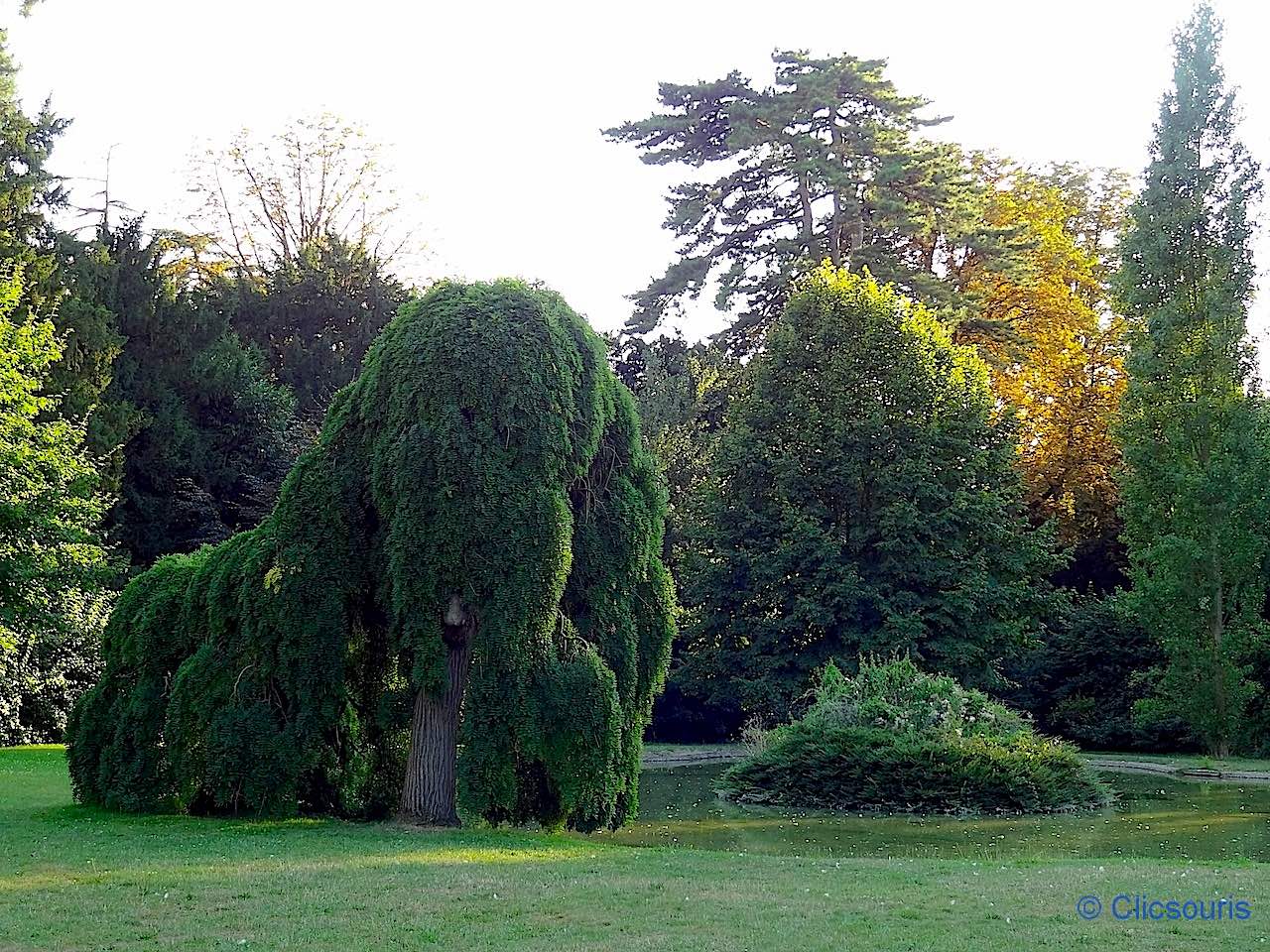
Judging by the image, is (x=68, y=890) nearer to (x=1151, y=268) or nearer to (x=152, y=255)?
(x=1151, y=268)

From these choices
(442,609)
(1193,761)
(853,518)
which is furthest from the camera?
(853,518)

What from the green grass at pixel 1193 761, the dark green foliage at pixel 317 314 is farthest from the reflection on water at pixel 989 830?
the dark green foliage at pixel 317 314

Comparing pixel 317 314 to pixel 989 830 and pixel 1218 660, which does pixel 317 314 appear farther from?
pixel 989 830

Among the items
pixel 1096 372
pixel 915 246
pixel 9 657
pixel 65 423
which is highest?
pixel 915 246

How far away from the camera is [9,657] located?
25172 millimetres

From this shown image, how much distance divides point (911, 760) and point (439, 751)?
7.99m

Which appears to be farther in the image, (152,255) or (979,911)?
(152,255)

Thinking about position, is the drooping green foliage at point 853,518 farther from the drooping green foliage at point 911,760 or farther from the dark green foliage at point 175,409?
the dark green foliage at point 175,409

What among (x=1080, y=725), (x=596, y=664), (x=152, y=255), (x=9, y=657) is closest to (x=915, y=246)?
(x=1080, y=725)

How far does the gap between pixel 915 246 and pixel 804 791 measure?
23.5 m

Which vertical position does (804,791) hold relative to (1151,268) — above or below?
below

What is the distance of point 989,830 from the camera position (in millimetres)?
16172

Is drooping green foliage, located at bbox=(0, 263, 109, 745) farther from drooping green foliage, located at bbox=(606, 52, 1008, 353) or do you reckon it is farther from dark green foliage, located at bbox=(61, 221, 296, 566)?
drooping green foliage, located at bbox=(606, 52, 1008, 353)

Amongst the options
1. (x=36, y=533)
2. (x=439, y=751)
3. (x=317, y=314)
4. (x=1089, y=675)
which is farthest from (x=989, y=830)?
(x=317, y=314)
